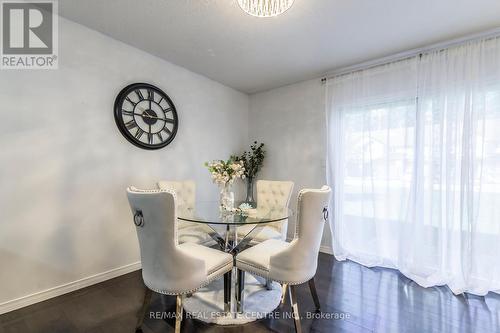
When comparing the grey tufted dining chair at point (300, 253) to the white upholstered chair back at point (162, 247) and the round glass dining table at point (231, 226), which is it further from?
the white upholstered chair back at point (162, 247)

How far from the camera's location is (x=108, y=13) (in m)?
2.10

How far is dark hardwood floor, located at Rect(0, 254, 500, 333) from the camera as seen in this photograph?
1.76m

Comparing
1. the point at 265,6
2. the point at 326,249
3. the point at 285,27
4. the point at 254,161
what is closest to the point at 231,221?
the point at 265,6

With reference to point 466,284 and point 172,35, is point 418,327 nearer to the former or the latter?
point 466,284

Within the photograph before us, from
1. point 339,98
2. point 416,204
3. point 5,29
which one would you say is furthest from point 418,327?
point 5,29

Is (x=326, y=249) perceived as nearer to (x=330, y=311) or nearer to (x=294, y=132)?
(x=330, y=311)

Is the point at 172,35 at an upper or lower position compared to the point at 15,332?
upper

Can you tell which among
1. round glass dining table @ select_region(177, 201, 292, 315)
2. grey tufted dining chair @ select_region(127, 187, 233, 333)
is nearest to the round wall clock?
round glass dining table @ select_region(177, 201, 292, 315)

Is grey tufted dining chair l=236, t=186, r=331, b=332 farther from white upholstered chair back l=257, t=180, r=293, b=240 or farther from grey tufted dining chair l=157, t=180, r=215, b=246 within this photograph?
white upholstered chair back l=257, t=180, r=293, b=240

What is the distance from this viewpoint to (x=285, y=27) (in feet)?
7.39

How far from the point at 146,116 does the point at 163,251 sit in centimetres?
181

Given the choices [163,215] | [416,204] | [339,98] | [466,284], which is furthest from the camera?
[339,98]

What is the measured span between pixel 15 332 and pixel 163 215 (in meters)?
1.50

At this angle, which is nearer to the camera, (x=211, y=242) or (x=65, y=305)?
(x=65, y=305)
